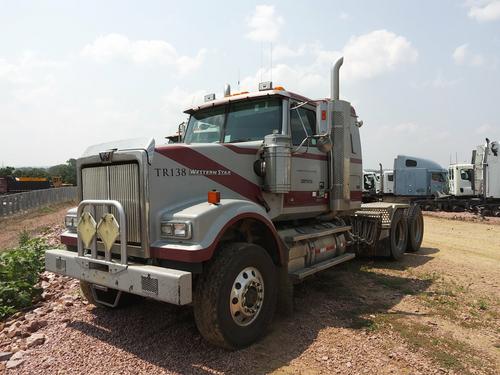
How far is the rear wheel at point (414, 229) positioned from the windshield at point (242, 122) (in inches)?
219

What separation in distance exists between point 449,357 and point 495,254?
687 cm

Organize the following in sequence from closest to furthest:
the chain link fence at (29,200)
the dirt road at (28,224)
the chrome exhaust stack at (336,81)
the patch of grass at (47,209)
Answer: the chrome exhaust stack at (336,81), the dirt road at (28,224), the chain link fence at (29,200), the patch of grass at (47,209)

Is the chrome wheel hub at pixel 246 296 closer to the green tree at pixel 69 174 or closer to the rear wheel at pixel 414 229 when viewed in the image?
the rear wheel at pixel 414 229

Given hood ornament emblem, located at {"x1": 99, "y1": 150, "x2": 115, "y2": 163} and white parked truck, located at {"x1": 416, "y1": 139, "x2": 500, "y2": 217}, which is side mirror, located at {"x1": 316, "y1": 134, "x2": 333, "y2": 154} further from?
white parked truck, located at {"x1": 416, "y1": 139, "x2": 500, "y2": 217}

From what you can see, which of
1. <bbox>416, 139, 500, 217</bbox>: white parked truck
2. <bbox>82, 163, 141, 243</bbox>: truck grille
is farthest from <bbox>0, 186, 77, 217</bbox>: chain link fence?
<bbox>416, 139, 500, 217</bbox>: white parked truck

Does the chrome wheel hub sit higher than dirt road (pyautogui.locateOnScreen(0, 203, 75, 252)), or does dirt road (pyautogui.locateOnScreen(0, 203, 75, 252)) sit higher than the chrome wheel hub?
the chrome wheel hub

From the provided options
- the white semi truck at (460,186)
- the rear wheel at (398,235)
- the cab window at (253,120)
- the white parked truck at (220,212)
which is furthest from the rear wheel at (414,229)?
the white semi truck at (460,186)

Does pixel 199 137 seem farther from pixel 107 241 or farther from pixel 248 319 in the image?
pixel 248 319

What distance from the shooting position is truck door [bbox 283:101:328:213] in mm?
5711

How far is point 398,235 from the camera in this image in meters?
9.28

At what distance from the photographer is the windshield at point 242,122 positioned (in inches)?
218

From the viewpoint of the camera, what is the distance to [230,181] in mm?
4922

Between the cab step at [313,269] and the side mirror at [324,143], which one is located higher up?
the side mirror at [324,143]

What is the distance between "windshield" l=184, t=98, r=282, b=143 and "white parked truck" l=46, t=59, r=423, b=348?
0.05 feet
